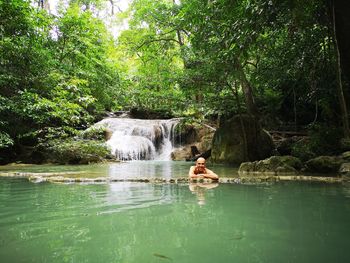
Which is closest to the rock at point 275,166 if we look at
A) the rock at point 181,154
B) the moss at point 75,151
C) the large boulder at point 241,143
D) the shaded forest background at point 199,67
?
the shaded forest background at point 199,67

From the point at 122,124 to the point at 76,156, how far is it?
23.6 ft

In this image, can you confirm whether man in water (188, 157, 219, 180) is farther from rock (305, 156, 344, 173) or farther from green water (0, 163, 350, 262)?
rock (305, 156, 344, 173)

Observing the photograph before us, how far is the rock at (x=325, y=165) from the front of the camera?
843 cm

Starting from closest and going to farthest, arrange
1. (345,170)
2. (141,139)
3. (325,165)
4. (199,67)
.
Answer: (345,170)
(325,165)
(199,67)
(141,139)

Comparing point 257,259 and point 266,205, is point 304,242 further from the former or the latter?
point 266,205

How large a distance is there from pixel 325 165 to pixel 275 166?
1.35m

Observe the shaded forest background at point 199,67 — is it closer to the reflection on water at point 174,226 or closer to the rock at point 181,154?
the reflection on water at point 174,226

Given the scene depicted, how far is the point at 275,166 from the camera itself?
898 cm

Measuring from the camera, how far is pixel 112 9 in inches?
1302

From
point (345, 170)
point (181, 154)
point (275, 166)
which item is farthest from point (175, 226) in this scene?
point (181, 154)

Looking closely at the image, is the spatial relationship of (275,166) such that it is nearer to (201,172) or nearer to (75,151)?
(201,172)

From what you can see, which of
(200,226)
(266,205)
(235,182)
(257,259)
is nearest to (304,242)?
(257,259)

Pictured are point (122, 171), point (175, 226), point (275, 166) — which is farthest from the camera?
point (122, 171)

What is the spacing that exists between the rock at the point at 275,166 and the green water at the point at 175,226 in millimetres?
3345
